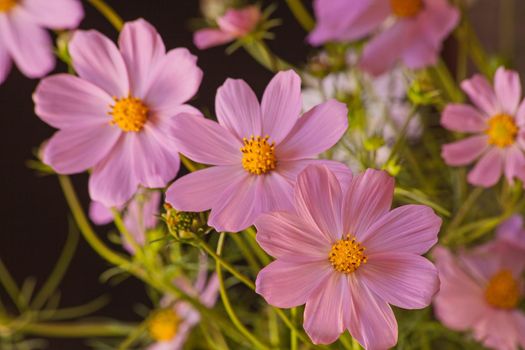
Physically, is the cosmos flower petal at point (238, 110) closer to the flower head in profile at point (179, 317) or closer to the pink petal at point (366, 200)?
the pink petal at point (366, 200)

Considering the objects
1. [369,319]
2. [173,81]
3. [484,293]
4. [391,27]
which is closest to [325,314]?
[369,319]

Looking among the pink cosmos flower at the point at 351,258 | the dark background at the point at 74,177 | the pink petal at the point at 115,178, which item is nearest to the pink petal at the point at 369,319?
the pink cosmos flower at the point at 351,258

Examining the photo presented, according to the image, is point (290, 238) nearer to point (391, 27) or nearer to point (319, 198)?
point (319, 198)

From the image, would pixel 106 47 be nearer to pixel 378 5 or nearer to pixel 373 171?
pixel 373 171

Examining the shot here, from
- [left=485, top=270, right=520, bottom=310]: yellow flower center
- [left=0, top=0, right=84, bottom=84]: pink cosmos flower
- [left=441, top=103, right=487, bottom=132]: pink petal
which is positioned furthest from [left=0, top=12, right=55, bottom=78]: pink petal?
[left=485, top=270, right=520, bottom=310]: yellow flower center

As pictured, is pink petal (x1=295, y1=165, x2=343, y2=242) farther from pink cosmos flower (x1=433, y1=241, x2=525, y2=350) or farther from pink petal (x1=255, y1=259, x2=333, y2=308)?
pink cosmos flower (x1=433, y1=241, x2=525, y2=350)

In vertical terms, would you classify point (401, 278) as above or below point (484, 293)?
above

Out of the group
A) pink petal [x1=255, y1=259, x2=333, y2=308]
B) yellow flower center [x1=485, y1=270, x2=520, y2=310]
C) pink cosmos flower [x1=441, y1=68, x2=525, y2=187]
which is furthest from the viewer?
yellow flower center [x1=485, y1=270, x2=520, y2=310]
